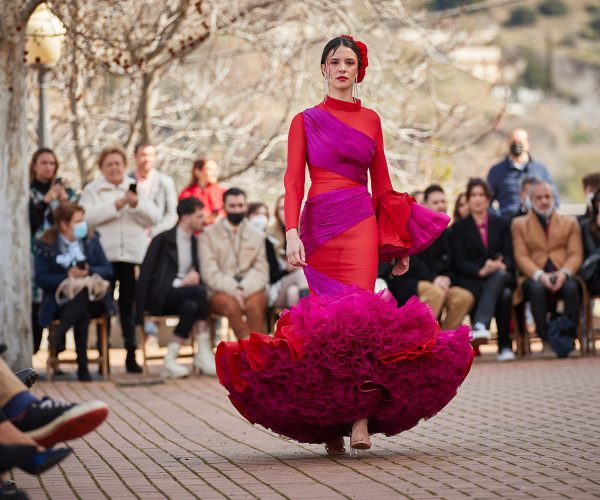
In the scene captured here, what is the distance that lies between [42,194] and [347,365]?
8.01 m

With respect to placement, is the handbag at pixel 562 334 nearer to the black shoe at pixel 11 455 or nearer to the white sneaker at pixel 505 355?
the white sneaker at pixel 505 355

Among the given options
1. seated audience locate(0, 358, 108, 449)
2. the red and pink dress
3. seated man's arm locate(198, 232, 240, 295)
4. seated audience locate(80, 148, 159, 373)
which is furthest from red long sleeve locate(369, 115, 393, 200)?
seated audience locate(80, 148, 159, 373)

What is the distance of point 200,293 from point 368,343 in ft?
24.2

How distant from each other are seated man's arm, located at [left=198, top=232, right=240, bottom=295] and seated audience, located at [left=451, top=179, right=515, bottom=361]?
2.81m

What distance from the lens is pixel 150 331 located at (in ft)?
66.4

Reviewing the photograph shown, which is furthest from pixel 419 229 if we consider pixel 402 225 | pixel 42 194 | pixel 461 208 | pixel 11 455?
pixel 461 208

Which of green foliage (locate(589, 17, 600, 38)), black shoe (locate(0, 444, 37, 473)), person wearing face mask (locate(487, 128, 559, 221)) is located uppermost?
green foliage (locate(589, 17, 600, 38))

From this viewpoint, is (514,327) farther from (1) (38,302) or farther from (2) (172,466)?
(2) (172,466)

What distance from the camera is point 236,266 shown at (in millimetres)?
15922

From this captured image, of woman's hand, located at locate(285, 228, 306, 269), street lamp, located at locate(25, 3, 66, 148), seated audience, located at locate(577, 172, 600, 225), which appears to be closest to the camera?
woman's hand, located at locate(285, 228, 306, 269)

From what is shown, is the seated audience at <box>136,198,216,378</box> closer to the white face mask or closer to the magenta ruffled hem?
the white face mask

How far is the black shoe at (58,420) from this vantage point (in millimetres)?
6875

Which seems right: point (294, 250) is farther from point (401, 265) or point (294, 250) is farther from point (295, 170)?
point (401, 265)

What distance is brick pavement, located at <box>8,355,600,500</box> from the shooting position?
7.36 meters
